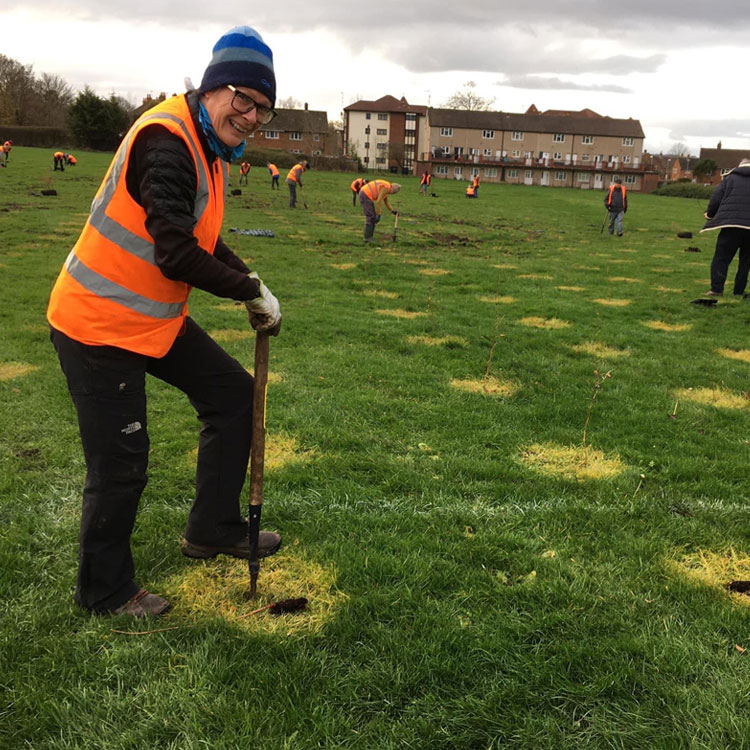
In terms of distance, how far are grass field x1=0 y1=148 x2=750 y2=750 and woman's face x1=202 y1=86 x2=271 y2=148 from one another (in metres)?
2.21

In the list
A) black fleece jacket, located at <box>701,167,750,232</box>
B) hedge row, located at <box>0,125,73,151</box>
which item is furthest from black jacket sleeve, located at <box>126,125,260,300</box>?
hedge row, located at <box>0,125,73,151</box>

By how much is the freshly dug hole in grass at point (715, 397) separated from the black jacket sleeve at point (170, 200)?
526 centimetres

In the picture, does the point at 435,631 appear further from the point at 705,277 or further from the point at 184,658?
the point at 705,277

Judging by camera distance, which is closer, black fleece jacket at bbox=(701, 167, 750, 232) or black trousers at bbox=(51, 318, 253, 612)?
black trousers at bbox=(51, 318, 253, 612)

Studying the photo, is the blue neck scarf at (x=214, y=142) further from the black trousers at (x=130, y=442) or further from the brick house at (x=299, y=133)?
the brick house at (x=299, y=133)

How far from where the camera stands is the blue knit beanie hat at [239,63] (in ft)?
8.35

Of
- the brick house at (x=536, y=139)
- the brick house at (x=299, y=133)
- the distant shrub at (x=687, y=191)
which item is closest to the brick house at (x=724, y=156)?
the brick house at (x=536, y=139)

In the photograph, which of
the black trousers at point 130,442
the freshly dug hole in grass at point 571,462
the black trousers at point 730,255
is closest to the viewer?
the black trousers at point 130,442

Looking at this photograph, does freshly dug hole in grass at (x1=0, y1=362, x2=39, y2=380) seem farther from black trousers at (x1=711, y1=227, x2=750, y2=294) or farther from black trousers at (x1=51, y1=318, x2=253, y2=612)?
black trousers at (x1=711, y1=227, x2=750, y2=294)

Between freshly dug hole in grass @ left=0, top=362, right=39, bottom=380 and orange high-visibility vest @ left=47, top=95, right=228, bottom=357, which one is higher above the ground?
orange high-visibility vest @ left=47, top=95, right=228, bottom=357

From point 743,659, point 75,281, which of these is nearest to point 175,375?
point 75,281

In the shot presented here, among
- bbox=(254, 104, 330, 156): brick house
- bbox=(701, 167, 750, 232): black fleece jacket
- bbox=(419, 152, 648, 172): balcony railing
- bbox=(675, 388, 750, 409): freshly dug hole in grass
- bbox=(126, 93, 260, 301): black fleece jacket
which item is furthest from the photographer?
bbox=(254, 104, 330, 156): brick house

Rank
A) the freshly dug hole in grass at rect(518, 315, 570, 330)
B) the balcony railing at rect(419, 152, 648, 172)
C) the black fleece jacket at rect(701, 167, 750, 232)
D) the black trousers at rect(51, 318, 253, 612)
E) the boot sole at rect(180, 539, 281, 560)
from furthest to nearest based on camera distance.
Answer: the balcony railing at rect(419, 152, 648, 172)
the black fleece jacket at rect(701, 167, 750, 232)
the freshly dug hole in grass at rect(518, 315, 570, 330)
the boot sole at rect(180, 539, 281, 560)
the black trousers at rect(51, 318, 253, 612)

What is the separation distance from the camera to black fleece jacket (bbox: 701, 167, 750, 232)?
33.7 feet
